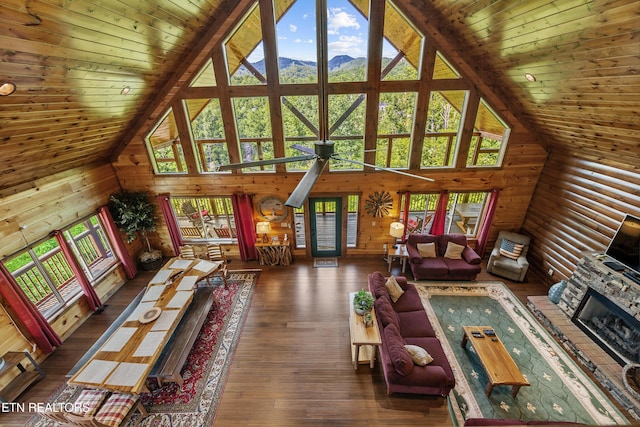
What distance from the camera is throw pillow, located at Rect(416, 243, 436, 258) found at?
20.3ft

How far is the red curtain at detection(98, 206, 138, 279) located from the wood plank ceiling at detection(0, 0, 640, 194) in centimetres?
124

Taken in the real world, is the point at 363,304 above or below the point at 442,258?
above

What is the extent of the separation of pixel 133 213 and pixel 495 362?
7.67 meters

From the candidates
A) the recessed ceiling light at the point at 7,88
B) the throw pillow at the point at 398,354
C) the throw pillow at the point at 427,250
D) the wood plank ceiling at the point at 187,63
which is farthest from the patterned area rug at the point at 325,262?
the recessed ceiling light at the point at 7,88

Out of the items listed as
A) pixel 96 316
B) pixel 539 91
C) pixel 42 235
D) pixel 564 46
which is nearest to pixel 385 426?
pixel 564 46

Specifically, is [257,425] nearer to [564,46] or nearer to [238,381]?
[238,381]

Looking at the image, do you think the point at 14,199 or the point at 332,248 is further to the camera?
the point at 332,248

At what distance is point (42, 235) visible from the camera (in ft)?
15.1

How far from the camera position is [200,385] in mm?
3994

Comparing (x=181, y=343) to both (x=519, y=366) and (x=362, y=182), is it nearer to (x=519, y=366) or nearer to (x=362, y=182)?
(x=362, y=182)

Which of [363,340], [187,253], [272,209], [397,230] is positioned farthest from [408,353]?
[187,253]

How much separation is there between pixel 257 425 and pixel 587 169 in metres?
7.26

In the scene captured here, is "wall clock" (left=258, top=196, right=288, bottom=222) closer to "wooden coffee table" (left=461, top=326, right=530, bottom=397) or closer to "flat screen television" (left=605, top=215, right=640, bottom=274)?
"wooden coffee table" (left=461, top=326, right=530, bottom=397)

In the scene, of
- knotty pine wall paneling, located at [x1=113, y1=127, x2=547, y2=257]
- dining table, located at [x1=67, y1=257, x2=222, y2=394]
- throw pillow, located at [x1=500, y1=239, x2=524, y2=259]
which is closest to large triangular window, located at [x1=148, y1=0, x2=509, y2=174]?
knotty pine wall paneling, located at [x1=113, y1=127, x2=547, y2=257]
